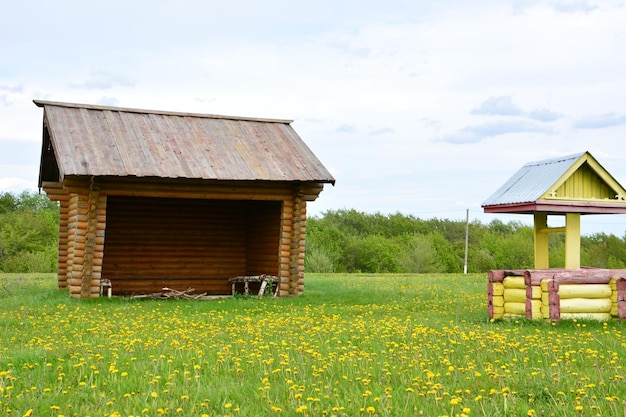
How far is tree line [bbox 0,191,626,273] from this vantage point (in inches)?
2191

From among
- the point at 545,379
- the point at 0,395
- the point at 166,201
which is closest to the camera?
the point at 0,395

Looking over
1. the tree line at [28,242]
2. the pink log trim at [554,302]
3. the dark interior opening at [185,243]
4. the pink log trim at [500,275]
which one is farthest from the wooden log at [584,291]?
the tree line at [28,242]

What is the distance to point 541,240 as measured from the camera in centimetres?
1507

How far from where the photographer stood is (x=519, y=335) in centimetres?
1128

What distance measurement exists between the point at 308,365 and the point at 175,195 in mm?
11373

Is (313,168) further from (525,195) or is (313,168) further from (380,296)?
(525,195)

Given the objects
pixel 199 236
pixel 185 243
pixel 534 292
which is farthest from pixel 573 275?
pixel 185 243

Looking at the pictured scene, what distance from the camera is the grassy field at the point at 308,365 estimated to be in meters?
6.50

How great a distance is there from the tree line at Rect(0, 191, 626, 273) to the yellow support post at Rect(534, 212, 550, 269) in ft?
132

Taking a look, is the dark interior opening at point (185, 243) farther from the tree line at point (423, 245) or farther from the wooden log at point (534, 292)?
the tree line at point (423, 245)

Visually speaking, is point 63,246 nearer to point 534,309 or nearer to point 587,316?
point 534,309

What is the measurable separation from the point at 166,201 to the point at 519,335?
45.9 feet

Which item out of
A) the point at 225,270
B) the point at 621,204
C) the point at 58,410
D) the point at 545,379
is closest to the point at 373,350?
the point at 545,379

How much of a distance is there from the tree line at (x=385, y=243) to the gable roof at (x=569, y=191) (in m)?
40.5
